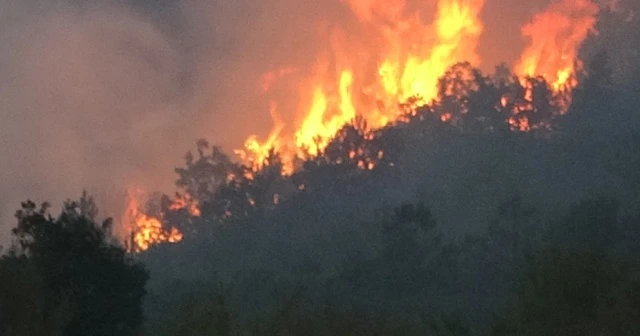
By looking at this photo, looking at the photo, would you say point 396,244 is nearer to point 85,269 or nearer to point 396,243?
point 396,243

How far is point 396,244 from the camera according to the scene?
8575 centimetres

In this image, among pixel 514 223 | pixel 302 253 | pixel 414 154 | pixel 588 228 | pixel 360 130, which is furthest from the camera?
pixel 414 154

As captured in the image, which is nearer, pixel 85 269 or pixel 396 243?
pixel 85 269

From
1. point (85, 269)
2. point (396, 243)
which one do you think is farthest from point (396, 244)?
point (85, 269)

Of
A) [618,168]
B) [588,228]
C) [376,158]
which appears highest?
[376,158]

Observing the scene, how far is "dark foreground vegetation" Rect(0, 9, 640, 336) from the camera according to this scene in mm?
34312

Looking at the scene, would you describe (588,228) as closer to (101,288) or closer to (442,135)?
(101,288)

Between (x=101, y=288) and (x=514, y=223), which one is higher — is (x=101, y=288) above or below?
below

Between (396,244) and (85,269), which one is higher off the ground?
→ (396,244)

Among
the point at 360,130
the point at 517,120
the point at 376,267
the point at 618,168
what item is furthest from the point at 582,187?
the point at 376,267

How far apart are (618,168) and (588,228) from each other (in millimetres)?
29646

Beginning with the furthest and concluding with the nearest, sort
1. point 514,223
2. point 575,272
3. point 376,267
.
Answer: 1. point 514,223
2. point 376,267
3. point 575,272

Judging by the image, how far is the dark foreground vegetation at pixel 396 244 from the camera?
34.3 m

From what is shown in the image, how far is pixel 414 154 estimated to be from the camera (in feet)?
414
